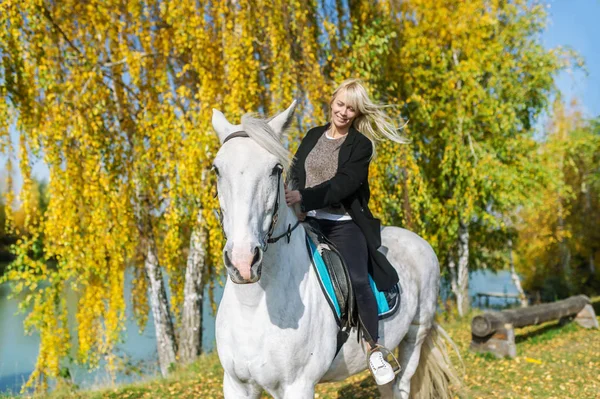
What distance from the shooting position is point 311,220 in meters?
3.06

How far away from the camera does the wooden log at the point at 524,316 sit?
295 inches

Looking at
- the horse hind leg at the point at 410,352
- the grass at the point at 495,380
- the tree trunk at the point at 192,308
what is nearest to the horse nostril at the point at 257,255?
the horse hind leg at the point at 410,352

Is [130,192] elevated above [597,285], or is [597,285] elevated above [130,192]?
[130,192]

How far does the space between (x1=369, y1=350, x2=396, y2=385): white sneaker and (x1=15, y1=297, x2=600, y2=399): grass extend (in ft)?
8.90

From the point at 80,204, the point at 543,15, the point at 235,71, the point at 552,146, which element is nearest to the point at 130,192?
the point at 80,204

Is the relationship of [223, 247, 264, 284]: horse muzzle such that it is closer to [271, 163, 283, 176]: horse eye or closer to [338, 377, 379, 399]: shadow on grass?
[271, 163, 283, 176]: horse eye

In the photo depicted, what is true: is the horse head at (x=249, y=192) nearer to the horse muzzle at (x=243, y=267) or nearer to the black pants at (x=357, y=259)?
the horse muzzle at (x=243, y=267)

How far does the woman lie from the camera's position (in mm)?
2764

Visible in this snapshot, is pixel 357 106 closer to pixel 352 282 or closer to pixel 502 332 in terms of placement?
pixel 352 282

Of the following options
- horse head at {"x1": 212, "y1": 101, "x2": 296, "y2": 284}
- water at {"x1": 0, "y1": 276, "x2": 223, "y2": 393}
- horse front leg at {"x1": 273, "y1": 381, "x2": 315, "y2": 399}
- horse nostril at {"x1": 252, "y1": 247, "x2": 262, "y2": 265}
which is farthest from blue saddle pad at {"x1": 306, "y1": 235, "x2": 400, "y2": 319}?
water at {"x1": 0, "y1": 276, "x2": 223, "y2": 393}

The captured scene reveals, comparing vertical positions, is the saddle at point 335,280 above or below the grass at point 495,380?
above

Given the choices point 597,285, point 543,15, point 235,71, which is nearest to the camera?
point 235,71

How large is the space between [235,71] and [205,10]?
156cm

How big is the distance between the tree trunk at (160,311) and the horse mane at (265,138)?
20.9 feet
